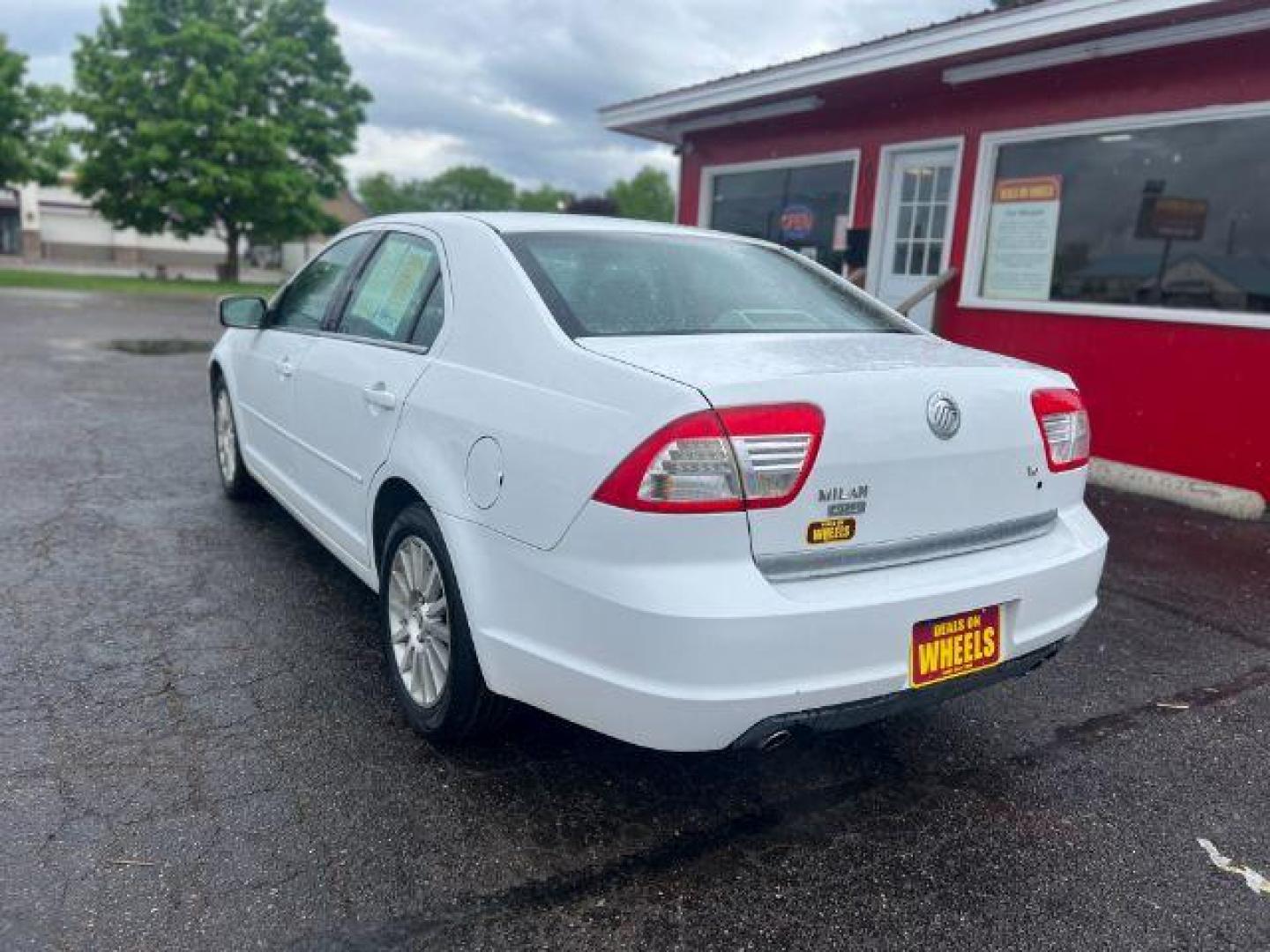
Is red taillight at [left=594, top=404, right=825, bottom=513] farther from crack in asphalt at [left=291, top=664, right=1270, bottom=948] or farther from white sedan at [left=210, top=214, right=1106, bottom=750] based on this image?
crack in asphalt at [left=291, top=664, right=1270, bottom=948]

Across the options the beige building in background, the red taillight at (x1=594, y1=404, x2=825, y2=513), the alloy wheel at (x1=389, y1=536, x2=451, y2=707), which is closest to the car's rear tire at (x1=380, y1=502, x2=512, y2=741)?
the alloy wheel at (x1=389, y1=536, x2=451, y2=707)

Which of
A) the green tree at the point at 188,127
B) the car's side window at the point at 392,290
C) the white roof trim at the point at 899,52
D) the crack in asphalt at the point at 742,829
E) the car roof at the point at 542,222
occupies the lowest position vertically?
the crack in asphalt at the point at 742,829

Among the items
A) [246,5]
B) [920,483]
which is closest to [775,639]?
[920,483]

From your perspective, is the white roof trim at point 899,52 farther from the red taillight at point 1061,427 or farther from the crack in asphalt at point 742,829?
the crack in asphalt at point 742,829

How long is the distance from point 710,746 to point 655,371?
0.87m

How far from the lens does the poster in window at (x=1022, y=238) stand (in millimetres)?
7668

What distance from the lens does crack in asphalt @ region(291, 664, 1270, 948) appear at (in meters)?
2.10

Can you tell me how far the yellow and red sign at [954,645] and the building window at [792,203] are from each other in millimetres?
7489

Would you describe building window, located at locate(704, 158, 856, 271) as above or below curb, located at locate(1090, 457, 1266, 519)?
above

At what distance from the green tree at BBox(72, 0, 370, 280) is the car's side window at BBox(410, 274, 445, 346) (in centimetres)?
3409

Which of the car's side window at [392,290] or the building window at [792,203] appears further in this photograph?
the building window at [792,203]

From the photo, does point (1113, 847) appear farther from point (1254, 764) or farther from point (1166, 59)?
point (1166, 59)

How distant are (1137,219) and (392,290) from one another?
587 centimetres

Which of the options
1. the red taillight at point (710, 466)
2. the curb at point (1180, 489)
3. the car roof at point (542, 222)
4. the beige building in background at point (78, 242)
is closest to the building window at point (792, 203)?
the curb at point (1180, 489)
